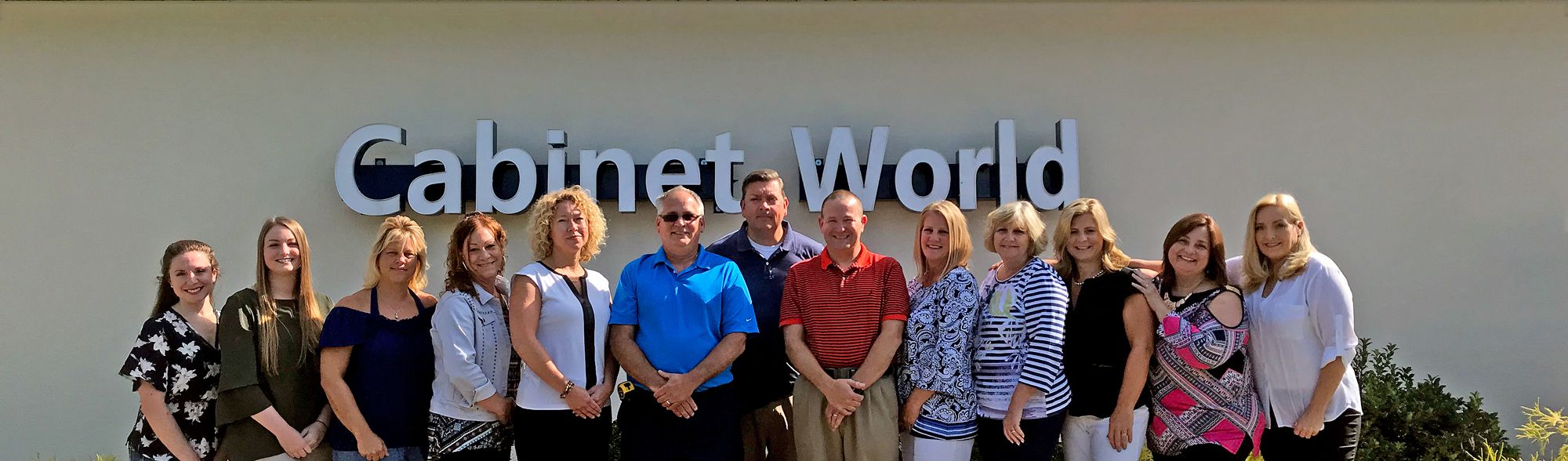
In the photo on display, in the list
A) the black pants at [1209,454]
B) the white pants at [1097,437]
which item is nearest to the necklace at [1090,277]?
the white pants at [1097,437]

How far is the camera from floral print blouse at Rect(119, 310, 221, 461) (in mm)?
3475

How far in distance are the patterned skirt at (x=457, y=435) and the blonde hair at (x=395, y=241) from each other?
0.55 meters

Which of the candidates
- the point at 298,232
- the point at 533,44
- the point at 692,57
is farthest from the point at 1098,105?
the point at 298,232

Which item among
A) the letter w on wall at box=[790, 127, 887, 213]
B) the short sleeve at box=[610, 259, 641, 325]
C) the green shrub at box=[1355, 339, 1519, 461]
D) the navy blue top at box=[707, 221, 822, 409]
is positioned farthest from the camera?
the letter w on wall at box=[790, 127, 887, 213]

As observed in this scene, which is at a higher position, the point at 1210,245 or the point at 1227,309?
the point at 1210,245

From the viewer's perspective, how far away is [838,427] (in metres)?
3.56

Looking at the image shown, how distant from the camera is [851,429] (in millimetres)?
3545

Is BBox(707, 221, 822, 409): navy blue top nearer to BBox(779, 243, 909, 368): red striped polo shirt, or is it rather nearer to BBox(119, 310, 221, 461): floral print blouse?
BBox(779, 243, 909, 368): red striped polo shirt

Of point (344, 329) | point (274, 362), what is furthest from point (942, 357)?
point (274, 362)

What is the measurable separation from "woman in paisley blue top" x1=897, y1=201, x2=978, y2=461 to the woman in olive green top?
2164mm

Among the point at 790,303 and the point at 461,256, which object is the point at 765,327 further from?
the point at 461,256

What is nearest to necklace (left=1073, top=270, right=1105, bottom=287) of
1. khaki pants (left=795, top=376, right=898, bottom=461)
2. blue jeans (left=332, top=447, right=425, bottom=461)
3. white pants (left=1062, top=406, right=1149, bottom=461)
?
white pants (left=1062, top=406, right=1149, bottom=461)

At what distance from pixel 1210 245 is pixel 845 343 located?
138 cm

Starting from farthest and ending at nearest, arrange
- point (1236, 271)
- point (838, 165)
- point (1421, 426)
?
point (838, 165), point (1421, 426), point (1236, 271)
